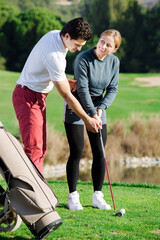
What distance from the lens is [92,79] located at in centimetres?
419

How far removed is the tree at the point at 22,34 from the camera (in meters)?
27.4

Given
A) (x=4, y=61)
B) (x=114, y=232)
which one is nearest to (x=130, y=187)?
(x=114, y=232)

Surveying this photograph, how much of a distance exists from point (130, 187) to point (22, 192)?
338 cm

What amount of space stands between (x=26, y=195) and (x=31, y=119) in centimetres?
89

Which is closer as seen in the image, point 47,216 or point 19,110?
point 47,216

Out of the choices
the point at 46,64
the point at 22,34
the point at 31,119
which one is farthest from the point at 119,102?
the point at 46,64

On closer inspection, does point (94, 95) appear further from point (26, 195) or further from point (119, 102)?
point (119, 102)

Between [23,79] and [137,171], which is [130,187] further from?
[137,171]

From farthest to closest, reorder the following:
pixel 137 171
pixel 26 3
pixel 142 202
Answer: pixel 26 3, pixel 137 171, pixel 142 202

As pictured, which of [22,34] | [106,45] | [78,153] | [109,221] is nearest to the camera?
[109,221]

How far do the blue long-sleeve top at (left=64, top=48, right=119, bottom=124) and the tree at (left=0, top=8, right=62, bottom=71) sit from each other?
22.7 metres

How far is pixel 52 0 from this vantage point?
3894cm

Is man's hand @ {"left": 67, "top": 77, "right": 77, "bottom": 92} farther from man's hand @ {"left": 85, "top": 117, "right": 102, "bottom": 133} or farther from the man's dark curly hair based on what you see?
the man's dark curly hair

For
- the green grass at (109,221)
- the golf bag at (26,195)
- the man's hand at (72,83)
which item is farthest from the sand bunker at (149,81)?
the golf bag at (26,195)
